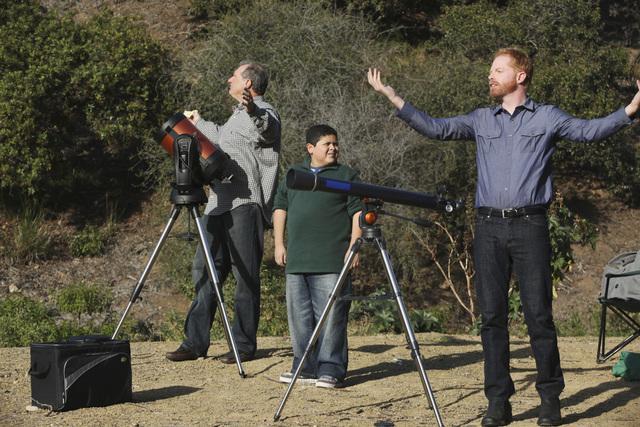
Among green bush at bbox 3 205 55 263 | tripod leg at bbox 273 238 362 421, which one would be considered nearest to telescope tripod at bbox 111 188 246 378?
tripod leg at bbox 273 238 362 421

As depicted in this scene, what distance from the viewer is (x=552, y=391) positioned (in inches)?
238

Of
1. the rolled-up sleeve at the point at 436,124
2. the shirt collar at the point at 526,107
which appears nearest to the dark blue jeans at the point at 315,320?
the rolled-up sleeve at the point at 436,124

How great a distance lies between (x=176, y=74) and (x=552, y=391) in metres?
10.6

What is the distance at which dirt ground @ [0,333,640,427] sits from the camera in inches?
246

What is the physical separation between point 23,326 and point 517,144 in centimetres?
588

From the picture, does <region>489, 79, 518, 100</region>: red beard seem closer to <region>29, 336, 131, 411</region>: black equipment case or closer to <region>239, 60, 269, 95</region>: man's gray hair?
<region>239, 60, 269, 95</region>: man's gray hair

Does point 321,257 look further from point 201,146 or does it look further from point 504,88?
point 504,88

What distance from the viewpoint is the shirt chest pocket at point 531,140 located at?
5953 mm

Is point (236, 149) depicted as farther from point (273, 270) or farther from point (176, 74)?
point (176, 74)

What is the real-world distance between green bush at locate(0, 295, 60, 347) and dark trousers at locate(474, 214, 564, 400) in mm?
5073

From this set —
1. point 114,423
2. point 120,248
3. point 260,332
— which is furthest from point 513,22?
A: point 114,423

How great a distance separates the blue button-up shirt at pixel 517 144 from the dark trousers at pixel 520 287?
5.2 inches

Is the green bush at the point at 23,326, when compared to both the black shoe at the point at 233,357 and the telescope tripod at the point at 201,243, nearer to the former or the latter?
the black shoe at the point at 233,357

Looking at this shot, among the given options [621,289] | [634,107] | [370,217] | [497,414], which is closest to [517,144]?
[634,107]
